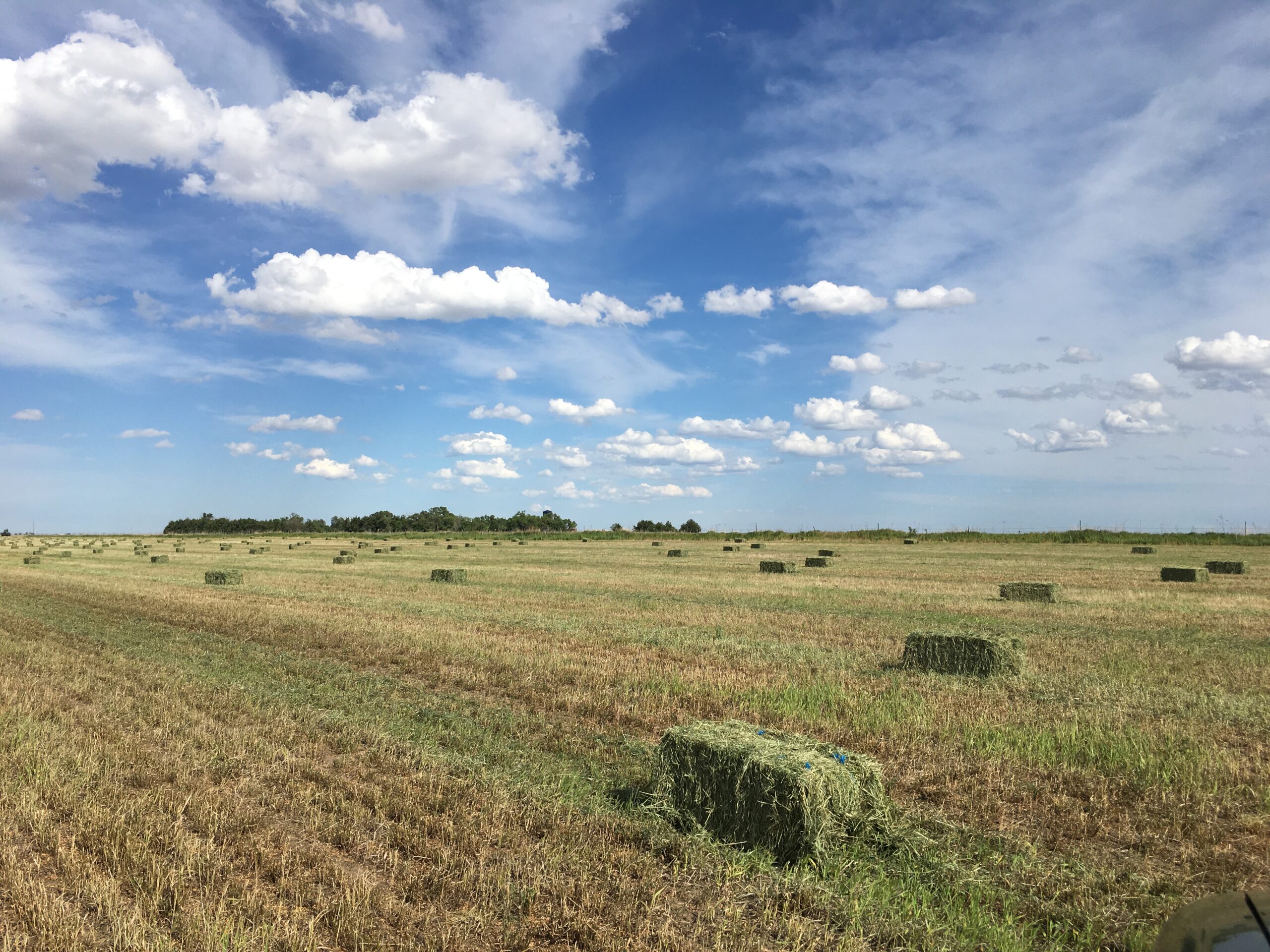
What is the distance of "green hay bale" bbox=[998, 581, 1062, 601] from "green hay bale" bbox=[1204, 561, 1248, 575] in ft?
50.8

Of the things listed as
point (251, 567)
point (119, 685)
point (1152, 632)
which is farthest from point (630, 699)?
point (251, 567)

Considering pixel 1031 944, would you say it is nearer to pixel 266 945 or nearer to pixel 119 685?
pixel 266 945

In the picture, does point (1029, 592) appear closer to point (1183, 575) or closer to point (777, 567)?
point (1183, 575)

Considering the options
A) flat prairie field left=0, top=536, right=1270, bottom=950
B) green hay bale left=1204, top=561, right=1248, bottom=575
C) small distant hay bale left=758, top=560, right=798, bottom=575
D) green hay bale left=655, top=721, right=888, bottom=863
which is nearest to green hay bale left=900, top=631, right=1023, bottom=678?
flat prairie field left=0, top=536, right=1270, bottom=950

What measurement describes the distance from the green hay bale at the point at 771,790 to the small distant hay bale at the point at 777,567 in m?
28.0

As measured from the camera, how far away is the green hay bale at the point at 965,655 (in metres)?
12.2

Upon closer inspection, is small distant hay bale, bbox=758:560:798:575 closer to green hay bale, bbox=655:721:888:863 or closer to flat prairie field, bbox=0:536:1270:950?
flat prairie field, bbox=0:536:1270:950

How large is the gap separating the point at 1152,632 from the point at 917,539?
55071mm

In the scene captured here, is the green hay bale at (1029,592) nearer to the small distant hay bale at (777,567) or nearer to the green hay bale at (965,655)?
the green hay bale at (965,655)

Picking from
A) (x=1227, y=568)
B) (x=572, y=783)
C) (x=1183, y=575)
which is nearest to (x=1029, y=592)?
(x=1183, y=575)

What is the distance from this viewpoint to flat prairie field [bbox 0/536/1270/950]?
4977 millimetres

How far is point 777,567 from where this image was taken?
115 feet

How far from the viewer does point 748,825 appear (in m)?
6.14

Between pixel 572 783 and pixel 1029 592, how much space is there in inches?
774
